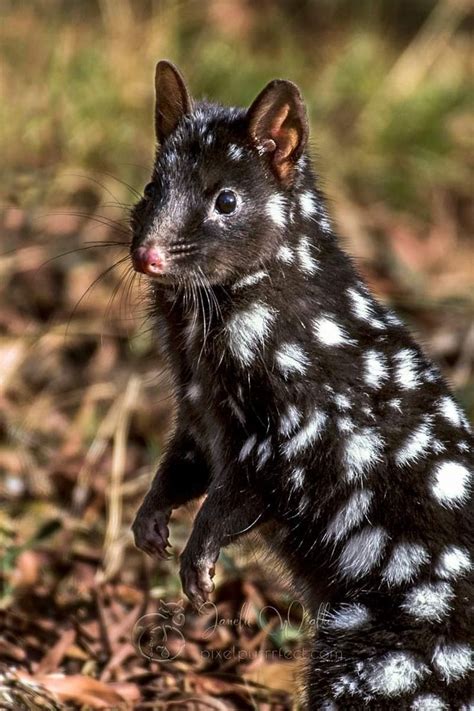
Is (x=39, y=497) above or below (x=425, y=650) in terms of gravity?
below

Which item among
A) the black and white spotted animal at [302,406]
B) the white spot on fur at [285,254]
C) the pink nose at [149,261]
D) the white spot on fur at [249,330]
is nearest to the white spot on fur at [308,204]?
the black and white spotted animal at [302,406]

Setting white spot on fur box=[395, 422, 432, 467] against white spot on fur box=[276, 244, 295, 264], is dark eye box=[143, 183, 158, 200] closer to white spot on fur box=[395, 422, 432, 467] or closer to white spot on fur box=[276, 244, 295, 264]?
white spot on fur box=[276, 244, 295, 264]

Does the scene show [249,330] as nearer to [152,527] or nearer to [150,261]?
[150,261]

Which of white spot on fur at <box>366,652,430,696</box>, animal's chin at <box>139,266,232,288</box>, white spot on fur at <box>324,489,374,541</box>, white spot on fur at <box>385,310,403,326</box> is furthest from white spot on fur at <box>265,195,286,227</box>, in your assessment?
white spot on fur at <box>366,652,430,696</box>

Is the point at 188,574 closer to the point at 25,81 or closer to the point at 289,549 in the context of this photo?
the point at 289,549

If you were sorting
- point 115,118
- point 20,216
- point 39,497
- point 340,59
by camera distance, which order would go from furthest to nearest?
1. point 340,59
2. point 115,118
3. point 20,216
4. point 39,497

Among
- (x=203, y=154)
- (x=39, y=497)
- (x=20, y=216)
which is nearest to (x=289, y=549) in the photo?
(x=203, y=154)
